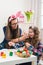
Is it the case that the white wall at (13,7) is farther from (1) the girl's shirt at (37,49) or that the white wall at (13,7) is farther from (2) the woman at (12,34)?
(1) the girl's shirt at (37,49)

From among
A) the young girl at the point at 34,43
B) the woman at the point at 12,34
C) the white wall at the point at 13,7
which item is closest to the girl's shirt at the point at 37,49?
the young girl at the point at 34,43

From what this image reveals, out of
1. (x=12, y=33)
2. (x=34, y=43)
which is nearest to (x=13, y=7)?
(x=12, y=33)

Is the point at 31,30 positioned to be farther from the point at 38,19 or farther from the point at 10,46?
the point at 38,19

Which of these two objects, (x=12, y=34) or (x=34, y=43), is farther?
(x=12, y=34)

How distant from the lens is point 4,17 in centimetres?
305

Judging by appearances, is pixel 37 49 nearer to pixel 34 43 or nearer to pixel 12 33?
pixel 34 43

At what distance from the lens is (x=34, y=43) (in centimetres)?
214

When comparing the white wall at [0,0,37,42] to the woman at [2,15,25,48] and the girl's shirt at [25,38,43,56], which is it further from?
the girl's shirt at [25,38,43,56]

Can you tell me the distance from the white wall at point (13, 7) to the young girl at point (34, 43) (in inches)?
36.7

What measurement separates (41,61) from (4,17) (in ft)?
3.99

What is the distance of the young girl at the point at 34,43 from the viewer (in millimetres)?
2031

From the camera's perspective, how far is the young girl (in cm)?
203

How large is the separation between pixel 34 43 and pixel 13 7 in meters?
1.20

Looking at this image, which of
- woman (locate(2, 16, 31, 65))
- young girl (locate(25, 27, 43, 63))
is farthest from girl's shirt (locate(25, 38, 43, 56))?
woman (locate(2, 16, 31, 65))
